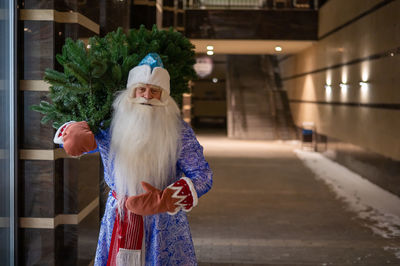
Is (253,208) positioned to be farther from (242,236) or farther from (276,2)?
(276,2)

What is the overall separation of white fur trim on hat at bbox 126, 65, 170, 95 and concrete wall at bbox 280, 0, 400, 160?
5.28 meters

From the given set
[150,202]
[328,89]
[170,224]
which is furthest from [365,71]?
[150,202]

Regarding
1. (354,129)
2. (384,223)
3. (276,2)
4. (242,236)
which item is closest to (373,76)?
(354,129)

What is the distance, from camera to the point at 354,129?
8.96 meters

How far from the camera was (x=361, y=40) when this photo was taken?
8609 mm

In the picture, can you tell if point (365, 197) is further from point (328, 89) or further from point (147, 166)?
point (147, 166)

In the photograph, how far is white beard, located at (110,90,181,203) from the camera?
2.14m

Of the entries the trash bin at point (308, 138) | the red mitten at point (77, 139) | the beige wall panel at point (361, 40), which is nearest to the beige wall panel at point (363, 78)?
the beige wall panel at point (361, 40)

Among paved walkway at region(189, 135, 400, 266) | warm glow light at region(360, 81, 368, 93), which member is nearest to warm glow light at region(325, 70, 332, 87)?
warm glow light at region(360, 81, 368, 93)

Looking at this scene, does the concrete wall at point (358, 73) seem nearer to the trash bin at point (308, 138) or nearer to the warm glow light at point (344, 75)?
the warm glow light at point (344, 75)

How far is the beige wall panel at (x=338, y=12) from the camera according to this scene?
864 centimetres

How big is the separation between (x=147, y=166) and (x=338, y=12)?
9181 mm

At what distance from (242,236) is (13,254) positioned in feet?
8.32

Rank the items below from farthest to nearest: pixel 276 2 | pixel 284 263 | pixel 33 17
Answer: pixel 276 2 < pixel 284 263 < pixel 33 17
